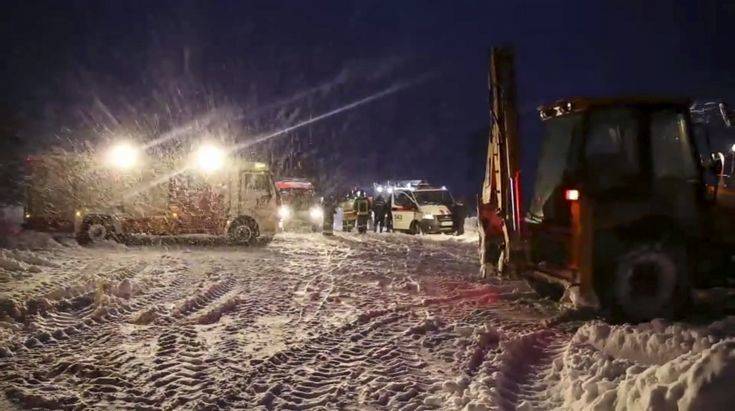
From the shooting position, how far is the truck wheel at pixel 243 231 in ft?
61.3

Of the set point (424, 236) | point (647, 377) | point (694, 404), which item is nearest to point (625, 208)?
point (647, 377)

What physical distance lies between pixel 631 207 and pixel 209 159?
1399 centimetres

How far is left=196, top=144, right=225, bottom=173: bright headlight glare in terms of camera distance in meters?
18.9

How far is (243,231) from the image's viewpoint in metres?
18.7

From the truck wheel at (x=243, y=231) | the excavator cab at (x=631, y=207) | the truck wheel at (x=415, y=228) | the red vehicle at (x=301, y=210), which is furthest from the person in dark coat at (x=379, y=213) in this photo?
the excavator cab at (x=631, y=207)

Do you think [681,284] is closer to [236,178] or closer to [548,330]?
[548,330]

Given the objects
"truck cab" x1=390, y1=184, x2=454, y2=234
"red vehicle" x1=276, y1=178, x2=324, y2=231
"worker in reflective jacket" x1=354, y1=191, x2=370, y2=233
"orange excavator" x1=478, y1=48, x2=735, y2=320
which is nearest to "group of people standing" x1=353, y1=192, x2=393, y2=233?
"worker in reflective jacket" x1=354, y1=191, x2=370, y2=233

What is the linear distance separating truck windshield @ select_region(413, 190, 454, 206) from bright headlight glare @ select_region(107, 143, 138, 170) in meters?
11.1

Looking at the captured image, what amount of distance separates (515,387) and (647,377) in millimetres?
1539

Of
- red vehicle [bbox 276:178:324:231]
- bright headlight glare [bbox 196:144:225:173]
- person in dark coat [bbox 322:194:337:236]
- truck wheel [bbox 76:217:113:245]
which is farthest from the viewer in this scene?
red vehicle [bbox 276:178:324:231]

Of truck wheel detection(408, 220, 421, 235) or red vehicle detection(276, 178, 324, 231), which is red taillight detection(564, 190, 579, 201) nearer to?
truck wheel detection(408, 220, 421, 235)

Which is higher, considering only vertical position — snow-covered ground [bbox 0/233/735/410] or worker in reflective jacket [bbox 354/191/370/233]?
worker in reflective jacket [bbox 354/191/370/233]

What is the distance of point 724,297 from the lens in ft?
27.8

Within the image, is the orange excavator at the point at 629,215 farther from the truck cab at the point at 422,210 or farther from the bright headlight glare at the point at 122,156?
the truck cab at the point at 422,210
